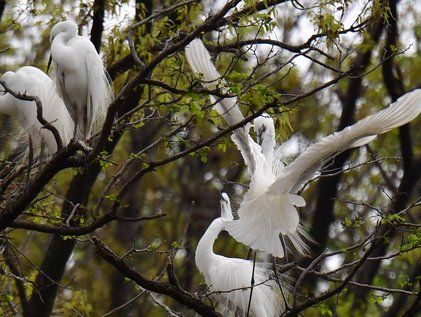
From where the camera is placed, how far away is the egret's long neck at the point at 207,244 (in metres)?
5.54

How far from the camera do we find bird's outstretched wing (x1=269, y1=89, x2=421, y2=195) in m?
3.96

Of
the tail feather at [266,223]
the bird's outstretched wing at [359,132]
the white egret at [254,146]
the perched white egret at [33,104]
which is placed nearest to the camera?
the bird's outstretched wing at [359,132]

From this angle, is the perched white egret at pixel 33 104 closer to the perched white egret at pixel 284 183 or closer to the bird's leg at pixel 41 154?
the bird's leg at pixel 41 154

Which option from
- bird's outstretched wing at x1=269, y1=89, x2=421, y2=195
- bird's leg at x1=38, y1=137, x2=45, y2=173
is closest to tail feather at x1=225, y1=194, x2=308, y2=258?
bird's outstretched wing at x1=269, y1=89, x2=421, y2=195

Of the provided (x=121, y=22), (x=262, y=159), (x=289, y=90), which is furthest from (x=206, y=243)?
(x=289, y=90)

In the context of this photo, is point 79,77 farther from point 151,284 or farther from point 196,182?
point 196,182

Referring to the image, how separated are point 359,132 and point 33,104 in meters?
2.07

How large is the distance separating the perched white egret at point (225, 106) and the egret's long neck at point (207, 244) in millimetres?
701

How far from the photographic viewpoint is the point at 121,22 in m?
5.91

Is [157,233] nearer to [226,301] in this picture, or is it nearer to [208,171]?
[208,171]

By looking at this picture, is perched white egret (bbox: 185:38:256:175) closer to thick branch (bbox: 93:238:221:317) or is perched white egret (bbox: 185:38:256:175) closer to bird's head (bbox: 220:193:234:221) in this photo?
bird's head (bbox: 220:193:234:221)

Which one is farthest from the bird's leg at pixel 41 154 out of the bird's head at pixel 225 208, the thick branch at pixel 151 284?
the thick branch at pixel 151 284

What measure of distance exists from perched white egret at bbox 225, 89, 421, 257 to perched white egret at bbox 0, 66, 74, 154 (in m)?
1.16

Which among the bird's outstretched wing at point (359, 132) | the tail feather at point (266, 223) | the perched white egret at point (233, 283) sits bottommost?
the perched white egret at point (233, 283)
